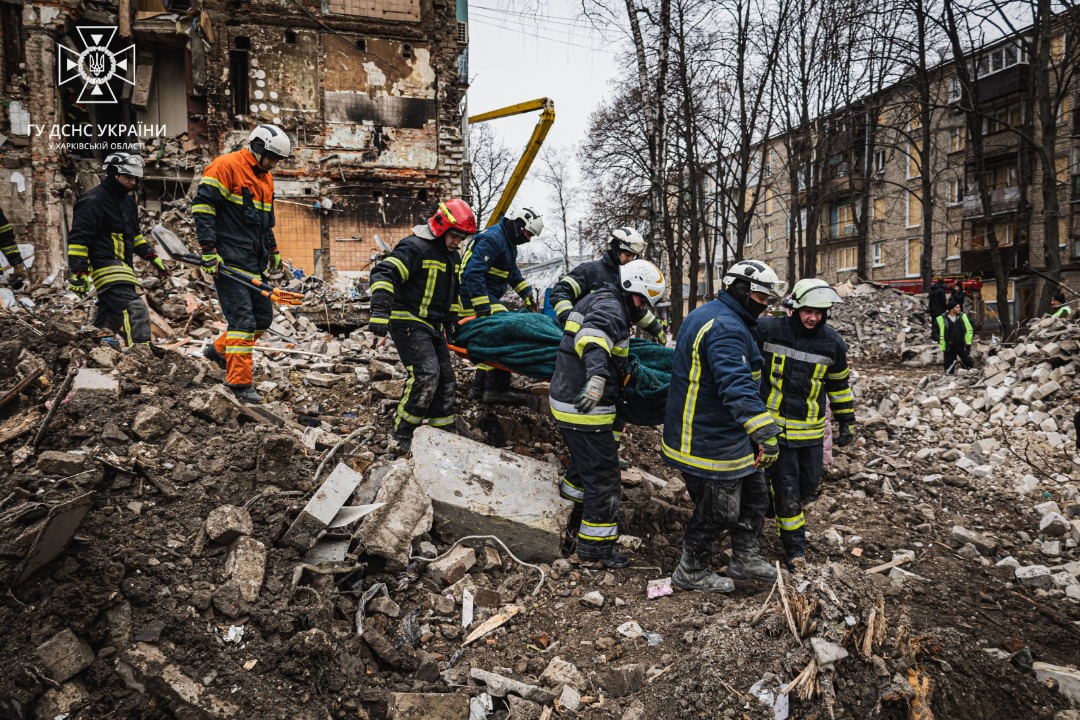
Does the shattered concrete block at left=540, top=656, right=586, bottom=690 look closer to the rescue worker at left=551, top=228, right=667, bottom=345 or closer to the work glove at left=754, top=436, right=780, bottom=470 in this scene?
the work glove at left=754, top=436, right=780, bottom=470

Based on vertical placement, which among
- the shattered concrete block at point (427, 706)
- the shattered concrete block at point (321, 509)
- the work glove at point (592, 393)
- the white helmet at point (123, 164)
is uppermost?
the white helmet at point (123, 164)

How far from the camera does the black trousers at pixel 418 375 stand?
459cm

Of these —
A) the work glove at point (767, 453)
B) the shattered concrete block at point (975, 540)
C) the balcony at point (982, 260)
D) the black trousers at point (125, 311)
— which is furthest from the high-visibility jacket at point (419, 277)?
the balcony at point (982, 260)

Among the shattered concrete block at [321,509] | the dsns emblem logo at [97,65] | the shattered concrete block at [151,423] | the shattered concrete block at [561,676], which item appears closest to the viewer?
the shattered concrete block at [561,676]

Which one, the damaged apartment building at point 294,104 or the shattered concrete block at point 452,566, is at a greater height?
the damaged apartment building at point 294,104

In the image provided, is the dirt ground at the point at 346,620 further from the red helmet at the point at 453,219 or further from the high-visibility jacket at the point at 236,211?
the red helmet at the point at 453,219

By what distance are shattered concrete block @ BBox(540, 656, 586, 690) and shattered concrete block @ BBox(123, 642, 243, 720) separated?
1218 mm

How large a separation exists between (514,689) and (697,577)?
1378 millimetres

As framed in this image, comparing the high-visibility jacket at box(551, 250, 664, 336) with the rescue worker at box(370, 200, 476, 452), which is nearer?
the rescue worker at box(370, 200, 476, 452)

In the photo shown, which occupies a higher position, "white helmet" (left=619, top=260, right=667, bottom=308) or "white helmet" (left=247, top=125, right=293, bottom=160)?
"white helmet" (left=247, top=125, right=293, bottom=160)

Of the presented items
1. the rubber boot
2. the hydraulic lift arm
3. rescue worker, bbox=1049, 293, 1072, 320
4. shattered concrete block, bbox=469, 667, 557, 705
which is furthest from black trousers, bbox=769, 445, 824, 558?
rescue worker, bbox=1049, 293, 1072, 320

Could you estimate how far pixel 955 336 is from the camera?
33.9ft

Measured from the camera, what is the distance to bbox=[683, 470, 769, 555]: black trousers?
11.7 feet

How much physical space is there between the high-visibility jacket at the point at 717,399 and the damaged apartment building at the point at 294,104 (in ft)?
41.2
